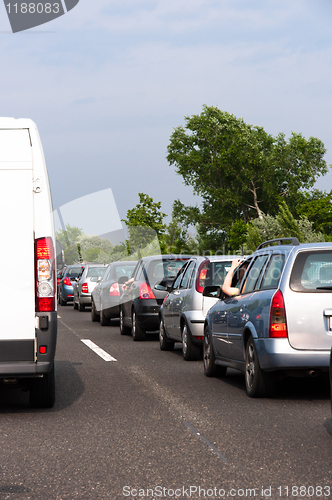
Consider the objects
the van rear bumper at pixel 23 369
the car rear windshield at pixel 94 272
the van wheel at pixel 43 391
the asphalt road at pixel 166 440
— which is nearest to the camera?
the asphalt road at pixel 166 440

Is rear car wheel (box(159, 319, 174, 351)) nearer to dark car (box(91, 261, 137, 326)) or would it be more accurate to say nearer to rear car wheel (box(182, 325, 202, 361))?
rear car wheel (box(182, 325, 202, 361))

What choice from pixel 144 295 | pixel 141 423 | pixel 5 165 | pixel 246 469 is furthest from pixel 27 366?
pixel 144 295

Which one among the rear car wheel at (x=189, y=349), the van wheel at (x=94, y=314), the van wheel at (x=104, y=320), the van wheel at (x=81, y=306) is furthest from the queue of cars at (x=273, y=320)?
the van wheel at (x=81, y=306)

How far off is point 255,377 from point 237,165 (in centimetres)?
5961

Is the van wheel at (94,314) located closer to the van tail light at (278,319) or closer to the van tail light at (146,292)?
the van tail light at (146,292)

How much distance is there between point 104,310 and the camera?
63.0 feet

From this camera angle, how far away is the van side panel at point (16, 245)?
266 inches

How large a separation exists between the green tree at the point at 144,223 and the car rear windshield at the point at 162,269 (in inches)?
1802

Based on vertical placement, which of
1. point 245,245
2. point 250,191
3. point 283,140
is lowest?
point 245,245

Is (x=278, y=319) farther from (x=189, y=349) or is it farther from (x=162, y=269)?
(x=162, y=269)

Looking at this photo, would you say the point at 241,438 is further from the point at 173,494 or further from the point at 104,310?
the point at 104,310

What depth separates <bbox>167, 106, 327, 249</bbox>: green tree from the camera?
6562 cm

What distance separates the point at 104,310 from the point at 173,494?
14726 millimetres

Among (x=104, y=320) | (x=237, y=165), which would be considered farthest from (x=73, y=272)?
(x=237, y=165)
